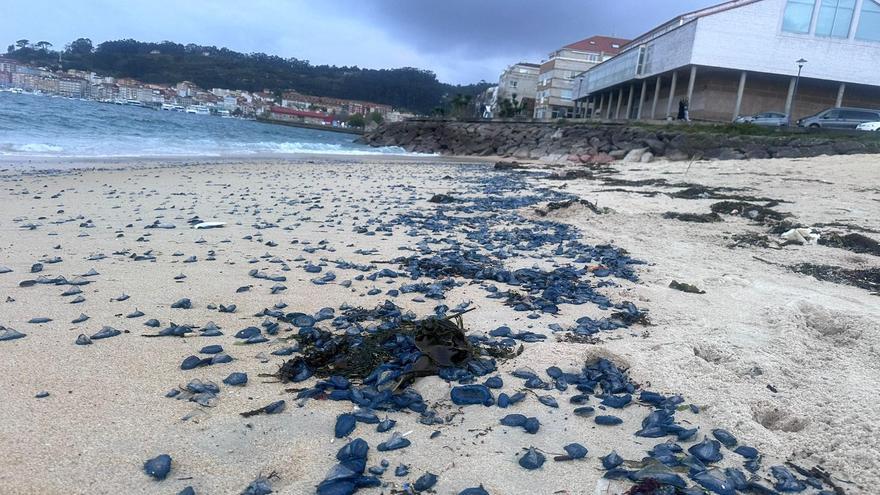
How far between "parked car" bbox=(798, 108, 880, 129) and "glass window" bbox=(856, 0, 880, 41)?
13.2 meters

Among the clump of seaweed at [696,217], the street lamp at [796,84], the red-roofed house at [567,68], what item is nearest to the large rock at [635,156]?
the clump of seaweed at [696,217]

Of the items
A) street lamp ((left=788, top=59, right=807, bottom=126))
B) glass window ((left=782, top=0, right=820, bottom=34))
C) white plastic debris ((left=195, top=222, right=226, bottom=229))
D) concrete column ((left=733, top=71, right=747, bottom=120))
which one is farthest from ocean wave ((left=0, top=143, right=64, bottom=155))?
glass window ((left=782, top=0, right=820, bottom=34))

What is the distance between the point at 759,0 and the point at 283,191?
41007 mm

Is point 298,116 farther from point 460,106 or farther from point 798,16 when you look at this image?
point 798,16

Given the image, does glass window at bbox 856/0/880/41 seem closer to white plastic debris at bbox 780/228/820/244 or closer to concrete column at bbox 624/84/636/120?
concrete column at bbox 624/84/636/120

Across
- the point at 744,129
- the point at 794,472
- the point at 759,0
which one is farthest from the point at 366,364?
the point at 759,0

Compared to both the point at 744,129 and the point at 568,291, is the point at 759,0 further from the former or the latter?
the point at 568,291

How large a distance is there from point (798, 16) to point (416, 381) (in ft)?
160

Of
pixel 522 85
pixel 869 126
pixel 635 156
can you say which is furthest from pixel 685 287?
pixel 522 85

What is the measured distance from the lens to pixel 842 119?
31156 millimetres

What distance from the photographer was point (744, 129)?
92.3 feet

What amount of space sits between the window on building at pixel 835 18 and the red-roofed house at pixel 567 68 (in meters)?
35.8

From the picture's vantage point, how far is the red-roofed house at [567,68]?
77.1 meters

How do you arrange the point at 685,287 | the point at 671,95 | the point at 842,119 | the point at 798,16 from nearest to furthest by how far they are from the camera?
the point at 685,287, the point at 842,119, the point at 798,16, the point at 671,95
